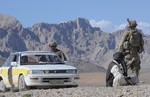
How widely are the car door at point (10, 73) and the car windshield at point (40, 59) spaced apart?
1.43 ft

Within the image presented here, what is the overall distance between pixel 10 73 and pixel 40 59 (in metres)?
1.21

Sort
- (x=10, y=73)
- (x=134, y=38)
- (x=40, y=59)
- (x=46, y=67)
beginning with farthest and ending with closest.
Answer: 1. (x=10, y=73)
2. (x=40, y=59)
3. (x=46, y=67)
4. (x=134, y=38)

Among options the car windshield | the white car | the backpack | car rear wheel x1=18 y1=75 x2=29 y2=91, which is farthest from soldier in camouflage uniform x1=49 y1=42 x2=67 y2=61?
the backpack

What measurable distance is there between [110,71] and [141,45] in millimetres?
2565

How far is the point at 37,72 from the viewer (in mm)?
16609

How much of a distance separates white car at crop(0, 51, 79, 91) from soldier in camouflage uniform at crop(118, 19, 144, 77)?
72.0 inches

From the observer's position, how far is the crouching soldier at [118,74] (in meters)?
14.1

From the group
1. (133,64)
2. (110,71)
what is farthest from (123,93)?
(133,64)

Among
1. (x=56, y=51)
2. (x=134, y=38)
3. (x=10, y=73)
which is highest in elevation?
(x=134, y=38)

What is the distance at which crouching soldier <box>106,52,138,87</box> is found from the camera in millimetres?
14117

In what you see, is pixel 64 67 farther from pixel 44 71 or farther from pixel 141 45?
pixel 141 45

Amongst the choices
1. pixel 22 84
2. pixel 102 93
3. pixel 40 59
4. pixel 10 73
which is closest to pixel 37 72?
pixel 22 84

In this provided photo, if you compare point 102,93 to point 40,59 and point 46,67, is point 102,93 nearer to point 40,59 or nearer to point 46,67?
point 46,67

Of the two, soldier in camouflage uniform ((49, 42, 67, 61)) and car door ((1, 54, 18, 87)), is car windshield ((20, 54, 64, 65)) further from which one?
soldier in camouflage uniform ((49, 42, 67, 61))
